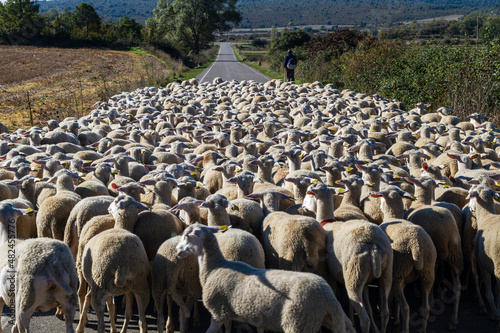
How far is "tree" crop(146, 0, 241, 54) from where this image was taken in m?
73.6

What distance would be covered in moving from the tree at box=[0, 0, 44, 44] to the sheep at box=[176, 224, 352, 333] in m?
82.9

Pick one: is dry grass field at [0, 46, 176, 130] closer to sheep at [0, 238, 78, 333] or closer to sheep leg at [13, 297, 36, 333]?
sheep at [0, 238, 78, 333]

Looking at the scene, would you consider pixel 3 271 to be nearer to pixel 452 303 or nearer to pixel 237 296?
pixel 237 296

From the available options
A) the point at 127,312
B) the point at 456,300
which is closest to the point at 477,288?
the point at 456,300

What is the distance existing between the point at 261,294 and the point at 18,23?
288 ft

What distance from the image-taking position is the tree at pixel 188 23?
73.6 metres

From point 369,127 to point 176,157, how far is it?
Answer: 20.5 ft

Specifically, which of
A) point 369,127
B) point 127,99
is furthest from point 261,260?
point 127,99

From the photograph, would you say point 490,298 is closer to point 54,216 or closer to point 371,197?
point 371,197

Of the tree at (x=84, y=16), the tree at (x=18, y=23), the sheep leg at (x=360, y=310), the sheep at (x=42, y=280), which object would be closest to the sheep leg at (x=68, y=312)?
the sheep at (x=42, y=280)

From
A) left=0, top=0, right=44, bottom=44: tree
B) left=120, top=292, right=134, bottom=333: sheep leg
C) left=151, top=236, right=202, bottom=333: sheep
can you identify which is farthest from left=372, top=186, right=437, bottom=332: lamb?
left=0, top=0, right=44, bottom=44: tree

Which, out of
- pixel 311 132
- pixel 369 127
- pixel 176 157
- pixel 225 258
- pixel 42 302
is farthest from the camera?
pixel 369 127

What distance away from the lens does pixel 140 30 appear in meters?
89.9

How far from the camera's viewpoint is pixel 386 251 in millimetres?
5969
